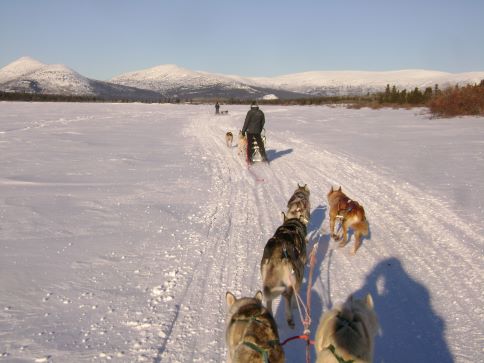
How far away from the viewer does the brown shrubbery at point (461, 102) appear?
2255 cm

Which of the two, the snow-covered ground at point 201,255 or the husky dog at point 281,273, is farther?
the husky dog at point 281,273

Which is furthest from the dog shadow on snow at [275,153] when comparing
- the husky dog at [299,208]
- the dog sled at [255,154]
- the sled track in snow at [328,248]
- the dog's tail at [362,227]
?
the dog's tail at [362,227]

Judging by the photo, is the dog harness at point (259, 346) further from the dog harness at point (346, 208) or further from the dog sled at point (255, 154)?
the dog sled at point (255, 154)

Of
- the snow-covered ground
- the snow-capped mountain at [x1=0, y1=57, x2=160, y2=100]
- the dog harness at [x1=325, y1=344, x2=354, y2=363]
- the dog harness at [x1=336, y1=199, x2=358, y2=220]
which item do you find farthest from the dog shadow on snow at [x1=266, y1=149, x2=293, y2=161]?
the snow-capped mountain at [x1=0, y1=57, x2=160, y2=100]

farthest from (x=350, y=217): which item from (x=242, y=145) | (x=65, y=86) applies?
(x=65, y=86)

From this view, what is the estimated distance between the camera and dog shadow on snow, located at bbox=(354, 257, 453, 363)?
3.04 meters

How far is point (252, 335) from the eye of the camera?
2.34 m

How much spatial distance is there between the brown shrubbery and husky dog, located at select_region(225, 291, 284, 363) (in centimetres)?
2435

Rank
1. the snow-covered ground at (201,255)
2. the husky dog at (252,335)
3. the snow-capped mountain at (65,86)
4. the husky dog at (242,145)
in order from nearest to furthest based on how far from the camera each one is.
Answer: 1. the husky dog at (252,335)
2. the snow-covered ground at (201,255)
3. the husky dog at (242,145)
4. the snow-capped mountain at (65,86)

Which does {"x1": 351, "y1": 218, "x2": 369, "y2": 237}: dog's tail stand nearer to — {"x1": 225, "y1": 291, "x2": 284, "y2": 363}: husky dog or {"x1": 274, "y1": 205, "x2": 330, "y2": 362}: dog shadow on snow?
{"x1": 274, "y1": 205, "x2": 330, "y2": 362}: dog shadow on snow

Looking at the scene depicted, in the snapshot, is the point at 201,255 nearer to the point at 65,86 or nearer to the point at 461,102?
the point at 461,102

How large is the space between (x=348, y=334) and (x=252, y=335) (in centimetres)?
56

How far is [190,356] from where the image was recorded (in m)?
2.96

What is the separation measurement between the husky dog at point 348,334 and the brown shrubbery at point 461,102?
24.0 meters
